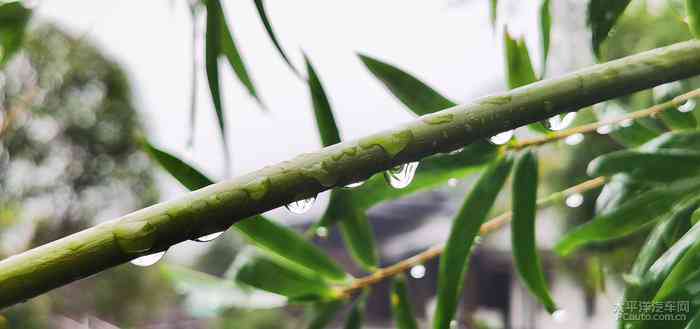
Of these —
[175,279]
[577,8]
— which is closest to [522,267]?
[175,279]

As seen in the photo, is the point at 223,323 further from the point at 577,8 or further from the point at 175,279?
the point at 175,279

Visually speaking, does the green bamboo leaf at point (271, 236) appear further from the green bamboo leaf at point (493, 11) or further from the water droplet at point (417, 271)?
the green bamboo leaf at point (493, 11)

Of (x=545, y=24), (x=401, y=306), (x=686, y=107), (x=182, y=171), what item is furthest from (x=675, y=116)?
(x=182, y=171)

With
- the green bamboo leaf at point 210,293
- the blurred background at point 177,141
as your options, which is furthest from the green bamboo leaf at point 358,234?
the blurred background at point 177,141

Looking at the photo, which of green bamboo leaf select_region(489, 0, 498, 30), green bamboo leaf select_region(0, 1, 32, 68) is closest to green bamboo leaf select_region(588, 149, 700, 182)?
green bamboo leaf select_region(489, 0, 498, 30)

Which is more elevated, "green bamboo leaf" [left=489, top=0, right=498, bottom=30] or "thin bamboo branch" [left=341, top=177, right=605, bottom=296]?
"green bamboo leaf" [left=489, top=0, right=498, bottom=30]

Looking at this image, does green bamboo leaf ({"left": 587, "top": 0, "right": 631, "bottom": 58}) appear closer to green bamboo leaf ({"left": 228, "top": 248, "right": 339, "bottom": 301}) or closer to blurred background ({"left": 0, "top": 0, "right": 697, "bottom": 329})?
green bamboo leaf ({"left": 228, "top": 248, "right": 339, "bottom": 301})

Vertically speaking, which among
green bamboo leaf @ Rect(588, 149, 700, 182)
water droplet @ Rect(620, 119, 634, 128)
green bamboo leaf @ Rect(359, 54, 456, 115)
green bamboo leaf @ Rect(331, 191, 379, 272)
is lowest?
green bamboo leaf @ Rect(331, 191, 379, 272)
